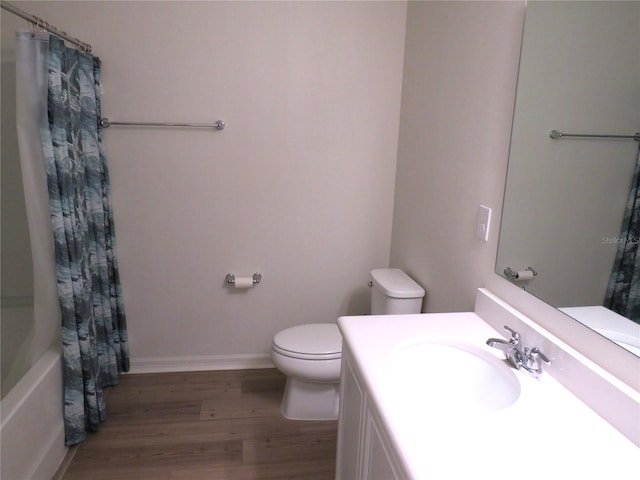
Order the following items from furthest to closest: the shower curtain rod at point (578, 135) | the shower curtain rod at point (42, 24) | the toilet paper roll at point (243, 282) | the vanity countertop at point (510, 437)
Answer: the toilet paper roll at point (243, 282)
the shower curtain rod at point (42, 24)
the shower curtain rod at point (578, 135)
the vanity countertop at point (510, 437)

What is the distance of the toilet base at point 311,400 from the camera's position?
86.4 inches

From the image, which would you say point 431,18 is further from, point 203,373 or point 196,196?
point 203,373

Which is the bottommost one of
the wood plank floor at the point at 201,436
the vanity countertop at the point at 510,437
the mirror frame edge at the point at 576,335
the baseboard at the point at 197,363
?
the wood plank floor at the point at 201,436

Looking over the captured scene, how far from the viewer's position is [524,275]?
1348 millimetres

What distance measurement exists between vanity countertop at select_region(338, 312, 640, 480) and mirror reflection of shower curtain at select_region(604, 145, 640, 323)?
0.88 ft

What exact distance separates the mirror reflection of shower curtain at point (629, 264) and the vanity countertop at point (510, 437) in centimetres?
27

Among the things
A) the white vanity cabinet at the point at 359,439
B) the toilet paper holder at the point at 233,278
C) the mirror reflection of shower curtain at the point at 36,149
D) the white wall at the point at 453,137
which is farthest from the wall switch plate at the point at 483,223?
the mirror reflection of shower curtain at the point at 36,149

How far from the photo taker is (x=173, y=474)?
1834 mm

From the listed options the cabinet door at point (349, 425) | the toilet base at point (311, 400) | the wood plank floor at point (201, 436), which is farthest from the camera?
the toilet base at point (311, 400)

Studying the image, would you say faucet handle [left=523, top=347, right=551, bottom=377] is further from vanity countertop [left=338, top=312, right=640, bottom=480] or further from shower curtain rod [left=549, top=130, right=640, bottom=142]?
shower curtain rod [left=549, top=130, right=640, bottom=142]

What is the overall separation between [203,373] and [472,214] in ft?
6.25

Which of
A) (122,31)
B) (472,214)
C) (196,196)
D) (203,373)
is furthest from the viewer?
(203,373)

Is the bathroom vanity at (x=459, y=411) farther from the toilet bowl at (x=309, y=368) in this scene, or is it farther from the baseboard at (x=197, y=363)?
the baseboard at (x=197, y=363)

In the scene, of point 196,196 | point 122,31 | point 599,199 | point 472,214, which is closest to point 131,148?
point 196,196
